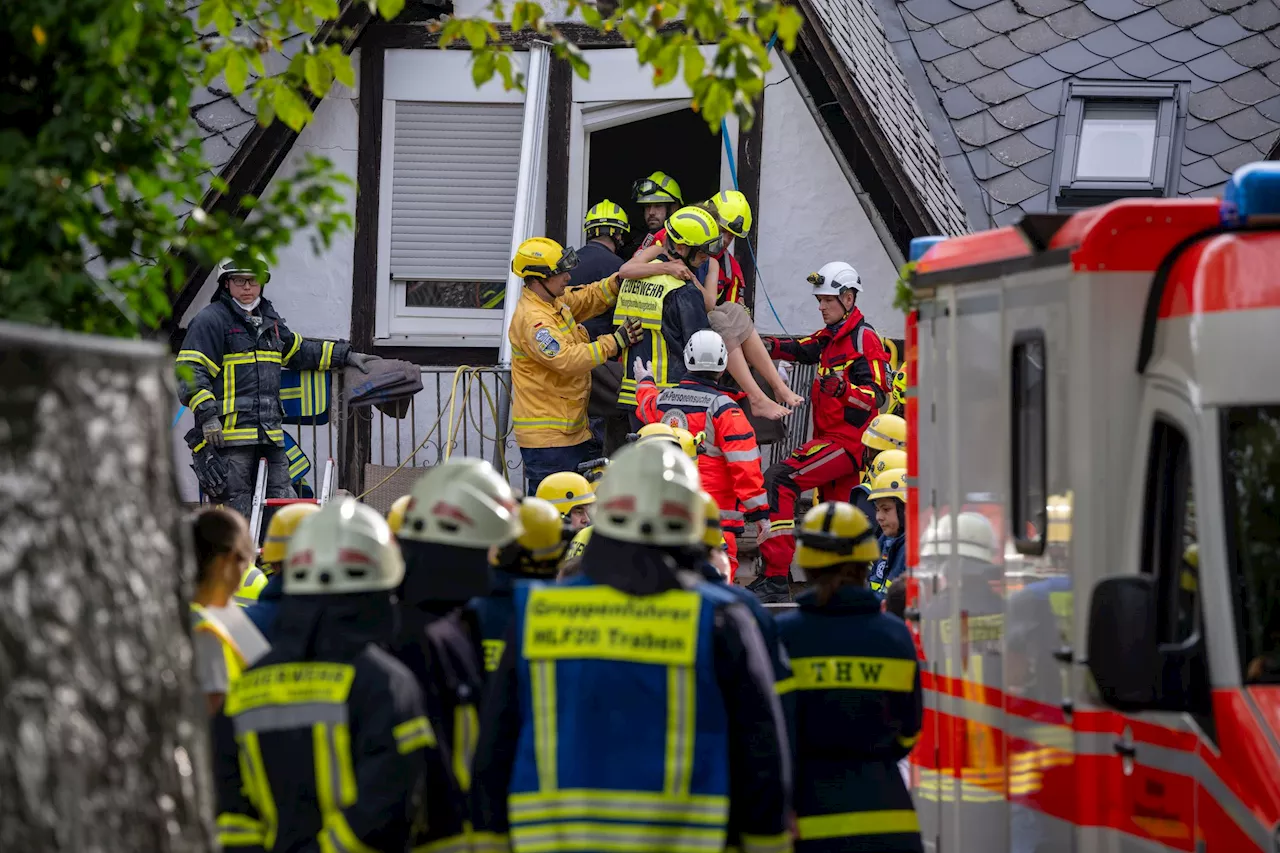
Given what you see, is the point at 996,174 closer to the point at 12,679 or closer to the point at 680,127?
the point at 680,127

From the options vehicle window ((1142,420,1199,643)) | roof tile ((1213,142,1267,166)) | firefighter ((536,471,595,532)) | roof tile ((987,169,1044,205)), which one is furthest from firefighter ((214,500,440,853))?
roof tile ((1213,142,1267,166))

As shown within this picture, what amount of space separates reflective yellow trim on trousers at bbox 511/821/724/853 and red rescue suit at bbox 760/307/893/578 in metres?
7.93

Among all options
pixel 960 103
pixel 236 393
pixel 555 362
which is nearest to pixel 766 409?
pixel 555 362

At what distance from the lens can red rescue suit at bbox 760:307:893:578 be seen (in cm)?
1301

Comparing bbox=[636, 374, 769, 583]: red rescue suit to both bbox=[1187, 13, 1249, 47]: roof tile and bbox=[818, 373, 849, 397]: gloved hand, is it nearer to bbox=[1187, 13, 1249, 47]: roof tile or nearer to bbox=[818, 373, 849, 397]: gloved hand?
bbox=[818, 373, 849, 397]: gloved hand

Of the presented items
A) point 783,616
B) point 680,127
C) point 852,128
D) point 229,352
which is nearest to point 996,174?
point 852,128

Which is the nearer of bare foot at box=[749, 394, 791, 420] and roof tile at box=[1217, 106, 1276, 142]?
bare foot at box=[749, 394, 791, 420]

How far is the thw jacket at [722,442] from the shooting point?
475 inches

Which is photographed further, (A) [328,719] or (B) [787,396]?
(B) [787,396]

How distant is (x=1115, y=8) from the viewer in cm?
1717

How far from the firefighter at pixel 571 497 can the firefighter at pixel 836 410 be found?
9.47 feet

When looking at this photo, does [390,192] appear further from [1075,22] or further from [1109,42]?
[1109,42]

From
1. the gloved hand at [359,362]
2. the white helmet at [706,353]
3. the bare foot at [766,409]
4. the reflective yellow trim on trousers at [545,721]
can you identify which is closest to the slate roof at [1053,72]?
the bare foot at [766,409]

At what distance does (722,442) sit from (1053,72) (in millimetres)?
6371
